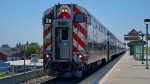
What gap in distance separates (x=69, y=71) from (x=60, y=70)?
483 millimetres

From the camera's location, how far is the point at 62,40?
19000 mm

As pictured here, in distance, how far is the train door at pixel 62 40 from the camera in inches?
738

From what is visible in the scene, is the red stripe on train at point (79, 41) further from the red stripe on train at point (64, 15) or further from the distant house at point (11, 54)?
the distant house at point (11, 54)

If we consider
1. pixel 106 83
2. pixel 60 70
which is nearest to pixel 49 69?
pixel 60 70

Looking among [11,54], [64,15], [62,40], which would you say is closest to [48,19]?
[64,15]

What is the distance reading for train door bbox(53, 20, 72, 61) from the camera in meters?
18.7

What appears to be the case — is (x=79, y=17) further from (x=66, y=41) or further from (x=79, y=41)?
(x=66, y=41)

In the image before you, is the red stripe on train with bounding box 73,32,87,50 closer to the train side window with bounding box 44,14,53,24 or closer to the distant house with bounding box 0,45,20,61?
the train side window with bounding box 44,14,53,24

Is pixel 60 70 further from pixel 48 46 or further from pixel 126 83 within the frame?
pixel 126 83

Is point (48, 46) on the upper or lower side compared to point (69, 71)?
upper

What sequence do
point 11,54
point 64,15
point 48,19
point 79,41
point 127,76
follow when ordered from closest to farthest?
point 79,41 → point 64,15 → point 48,19 → point 127,76 → point 11,54

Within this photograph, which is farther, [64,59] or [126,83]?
[64,59]

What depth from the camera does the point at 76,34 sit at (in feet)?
61.9

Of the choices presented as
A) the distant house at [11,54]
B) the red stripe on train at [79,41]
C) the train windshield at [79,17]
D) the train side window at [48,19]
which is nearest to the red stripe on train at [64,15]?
the train windshield at [79,17]
